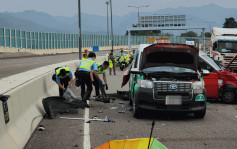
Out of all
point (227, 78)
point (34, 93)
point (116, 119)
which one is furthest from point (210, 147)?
point (227, 78)

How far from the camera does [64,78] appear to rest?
1202 cm

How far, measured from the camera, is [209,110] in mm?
11570

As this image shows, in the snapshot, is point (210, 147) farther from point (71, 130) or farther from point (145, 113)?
point (145, 113)

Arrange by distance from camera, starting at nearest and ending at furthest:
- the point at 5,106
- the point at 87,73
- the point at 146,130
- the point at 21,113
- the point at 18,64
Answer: the point at 5,106, the point at 21,113, the point at 146,130, the point at 87,73, the point at 18,64

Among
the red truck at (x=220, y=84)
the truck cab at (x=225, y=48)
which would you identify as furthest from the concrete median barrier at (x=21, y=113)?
the truck cab at (x=225, y=48)

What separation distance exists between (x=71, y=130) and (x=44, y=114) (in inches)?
80.8

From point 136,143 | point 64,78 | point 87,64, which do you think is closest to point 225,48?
point 87,64

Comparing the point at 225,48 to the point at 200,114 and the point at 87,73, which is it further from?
the point at 200,114

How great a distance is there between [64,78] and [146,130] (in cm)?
432

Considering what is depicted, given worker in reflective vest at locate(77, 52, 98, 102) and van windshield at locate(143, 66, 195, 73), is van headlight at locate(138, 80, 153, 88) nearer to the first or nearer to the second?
van windshield at locate(143, 66, 195, 73)

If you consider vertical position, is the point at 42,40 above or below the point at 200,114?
above

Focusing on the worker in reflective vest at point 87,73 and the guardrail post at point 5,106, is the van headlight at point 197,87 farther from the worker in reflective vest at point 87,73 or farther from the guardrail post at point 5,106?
the guardrail post at point 5,106

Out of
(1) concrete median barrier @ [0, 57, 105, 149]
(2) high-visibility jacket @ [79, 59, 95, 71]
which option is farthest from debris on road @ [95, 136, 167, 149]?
(2) high-visibility jacket @ [79, 59, 95, 71]

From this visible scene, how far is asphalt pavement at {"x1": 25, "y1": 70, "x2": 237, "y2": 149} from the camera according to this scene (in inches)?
283
